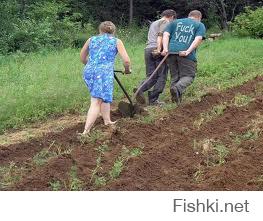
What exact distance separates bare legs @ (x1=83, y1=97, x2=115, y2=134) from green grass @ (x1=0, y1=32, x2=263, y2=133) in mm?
1754

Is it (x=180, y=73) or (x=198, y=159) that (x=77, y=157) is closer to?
(x=198, y=159)

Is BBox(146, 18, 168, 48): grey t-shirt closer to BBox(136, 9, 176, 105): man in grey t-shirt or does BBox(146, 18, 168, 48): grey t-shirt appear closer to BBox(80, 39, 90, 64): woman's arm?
BBox(136, 9, 176, 105): man in grey t-shirt

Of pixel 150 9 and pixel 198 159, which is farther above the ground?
pixel 198 159

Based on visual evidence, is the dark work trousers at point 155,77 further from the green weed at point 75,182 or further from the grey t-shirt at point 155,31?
the green weed at point 75,182

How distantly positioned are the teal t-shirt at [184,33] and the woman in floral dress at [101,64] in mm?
1973

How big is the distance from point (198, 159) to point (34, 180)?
1.67 metres

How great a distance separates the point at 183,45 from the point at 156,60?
711 millimetres

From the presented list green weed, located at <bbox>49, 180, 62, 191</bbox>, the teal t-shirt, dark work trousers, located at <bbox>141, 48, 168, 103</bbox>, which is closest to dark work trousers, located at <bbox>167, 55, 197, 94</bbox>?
the teal t-shirt

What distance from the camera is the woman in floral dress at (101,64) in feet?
26.6

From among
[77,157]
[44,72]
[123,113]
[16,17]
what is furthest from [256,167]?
[16,17]

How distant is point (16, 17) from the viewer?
24125 mm

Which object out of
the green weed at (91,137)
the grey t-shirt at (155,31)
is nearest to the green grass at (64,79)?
the grey t-shirt at (155,31)

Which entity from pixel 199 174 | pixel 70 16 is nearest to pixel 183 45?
pixel 199 174

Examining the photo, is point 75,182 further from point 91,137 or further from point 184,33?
point 184,33
